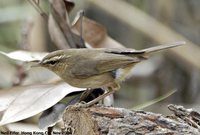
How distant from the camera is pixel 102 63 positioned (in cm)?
403

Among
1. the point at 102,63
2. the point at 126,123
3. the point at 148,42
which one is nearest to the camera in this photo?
the point at 126,123

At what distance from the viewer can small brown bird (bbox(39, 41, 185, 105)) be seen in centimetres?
402

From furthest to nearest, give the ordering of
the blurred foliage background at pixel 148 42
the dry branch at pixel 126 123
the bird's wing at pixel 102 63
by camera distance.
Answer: the blurred foliage background at pixel 148 42
the bird's wing at pixel 102 63
the dry branch at pixel 126 123

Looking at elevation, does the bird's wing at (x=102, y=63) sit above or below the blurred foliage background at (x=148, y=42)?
below

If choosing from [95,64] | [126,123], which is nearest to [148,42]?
[95,64]

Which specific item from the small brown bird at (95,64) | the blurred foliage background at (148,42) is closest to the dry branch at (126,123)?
the small brown bird at (95,64)

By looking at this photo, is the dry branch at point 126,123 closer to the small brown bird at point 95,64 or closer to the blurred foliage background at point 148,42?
the small brown bird at point 95,64

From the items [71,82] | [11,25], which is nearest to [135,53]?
[71,82]

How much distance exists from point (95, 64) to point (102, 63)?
0.06 meters

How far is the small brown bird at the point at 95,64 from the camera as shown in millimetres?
4016

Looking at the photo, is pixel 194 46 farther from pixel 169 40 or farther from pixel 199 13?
pixel 199 13

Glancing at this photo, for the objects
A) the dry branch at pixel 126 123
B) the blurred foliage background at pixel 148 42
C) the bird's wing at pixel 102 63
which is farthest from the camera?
the blurred foliage background at pixel 148 42

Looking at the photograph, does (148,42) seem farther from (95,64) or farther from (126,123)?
(126,123)

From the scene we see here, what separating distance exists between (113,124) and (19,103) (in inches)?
41.6
